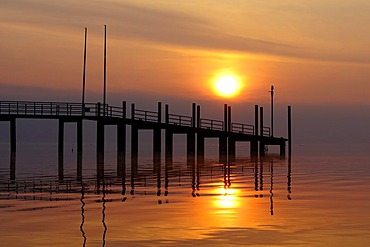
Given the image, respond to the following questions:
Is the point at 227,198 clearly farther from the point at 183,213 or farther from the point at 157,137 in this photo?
the point at 157,137

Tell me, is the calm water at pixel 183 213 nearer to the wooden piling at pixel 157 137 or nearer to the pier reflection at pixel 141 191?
the pier reflection at pixel 141 191

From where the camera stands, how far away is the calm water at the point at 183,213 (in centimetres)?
1555

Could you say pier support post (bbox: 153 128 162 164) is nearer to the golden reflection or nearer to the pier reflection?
the pier reflection

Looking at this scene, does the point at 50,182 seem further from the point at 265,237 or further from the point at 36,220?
the point at 265,237

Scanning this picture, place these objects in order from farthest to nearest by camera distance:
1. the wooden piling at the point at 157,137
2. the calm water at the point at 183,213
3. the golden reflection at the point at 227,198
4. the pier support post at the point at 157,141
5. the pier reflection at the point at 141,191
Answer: the pier support post at the point at 157,141 → the wooden piling at the point at 157,137 → the golden reflection at the point at 227,198 → the pier reflection at the point at 141,191 → the calm water at the point at 183,213

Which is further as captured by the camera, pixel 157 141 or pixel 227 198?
pixel 157 141

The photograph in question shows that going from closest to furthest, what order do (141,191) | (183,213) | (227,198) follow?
(183,213)
(227,198)
(141,191)

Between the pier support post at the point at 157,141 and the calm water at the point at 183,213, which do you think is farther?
the pier support post at the point at 157,141

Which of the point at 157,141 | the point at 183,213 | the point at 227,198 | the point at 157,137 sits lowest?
the point at 183,213

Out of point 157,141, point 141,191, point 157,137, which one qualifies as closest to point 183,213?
point 141,191

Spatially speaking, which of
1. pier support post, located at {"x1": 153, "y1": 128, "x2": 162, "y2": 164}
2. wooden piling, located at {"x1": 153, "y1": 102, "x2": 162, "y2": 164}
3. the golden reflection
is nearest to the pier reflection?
the golden reflection

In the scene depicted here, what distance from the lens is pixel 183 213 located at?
65.5 feet

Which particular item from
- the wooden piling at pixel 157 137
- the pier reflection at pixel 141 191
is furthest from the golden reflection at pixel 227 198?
the wooden piling at pixel 157 137

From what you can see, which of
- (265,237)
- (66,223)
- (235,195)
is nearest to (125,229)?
(66,223)
